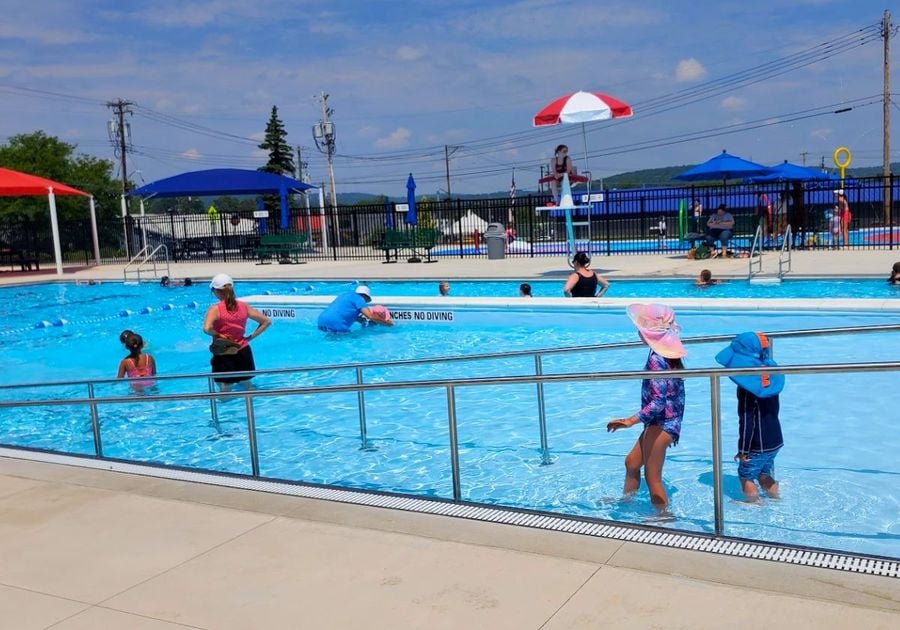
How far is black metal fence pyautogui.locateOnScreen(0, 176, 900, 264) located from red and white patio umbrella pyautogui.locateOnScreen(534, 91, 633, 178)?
16.6ft

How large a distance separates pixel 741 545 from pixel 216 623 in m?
2.31

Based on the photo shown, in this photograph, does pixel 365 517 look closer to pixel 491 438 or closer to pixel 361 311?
pixel 491 438

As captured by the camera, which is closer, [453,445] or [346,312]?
[453,445]

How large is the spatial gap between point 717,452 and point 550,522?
35.5 inches

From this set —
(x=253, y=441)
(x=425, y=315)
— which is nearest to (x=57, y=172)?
Answer: (x=425, y=315)

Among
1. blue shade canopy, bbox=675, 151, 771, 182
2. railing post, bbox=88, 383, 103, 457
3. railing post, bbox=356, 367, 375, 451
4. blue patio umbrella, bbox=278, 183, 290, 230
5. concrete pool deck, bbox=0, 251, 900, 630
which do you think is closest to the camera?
concrete pool deck, bbox=0, 251, 900, 630

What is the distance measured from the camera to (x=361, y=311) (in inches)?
527

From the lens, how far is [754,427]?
4707 millimetres

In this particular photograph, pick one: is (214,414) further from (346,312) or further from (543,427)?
(346,312)

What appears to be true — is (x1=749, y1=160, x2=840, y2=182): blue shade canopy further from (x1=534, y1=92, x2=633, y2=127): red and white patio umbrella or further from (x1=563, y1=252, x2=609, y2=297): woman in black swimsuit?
(x1=563, y1=252, x2=609, y2=297): woman in black swimsuit

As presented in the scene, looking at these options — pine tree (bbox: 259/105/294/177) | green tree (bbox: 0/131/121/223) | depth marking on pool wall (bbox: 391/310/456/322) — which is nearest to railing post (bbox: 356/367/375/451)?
depth marking on pool wall (bbox: 391/310/456/322)

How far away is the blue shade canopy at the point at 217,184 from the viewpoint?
29578 millimetres

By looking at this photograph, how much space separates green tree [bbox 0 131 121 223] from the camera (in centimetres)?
4444

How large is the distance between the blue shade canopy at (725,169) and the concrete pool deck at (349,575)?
20896mm
